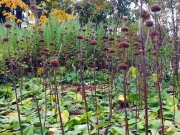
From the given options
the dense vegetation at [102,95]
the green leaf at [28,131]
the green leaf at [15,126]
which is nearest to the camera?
the dense vegetation at [102,95]

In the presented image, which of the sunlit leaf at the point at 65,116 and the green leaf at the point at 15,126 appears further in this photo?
the sunlit leaf at the point at 65,116

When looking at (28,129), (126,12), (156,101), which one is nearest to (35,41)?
(156,101)

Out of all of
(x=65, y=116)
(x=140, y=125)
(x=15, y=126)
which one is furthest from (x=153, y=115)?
(x=15, y=126)

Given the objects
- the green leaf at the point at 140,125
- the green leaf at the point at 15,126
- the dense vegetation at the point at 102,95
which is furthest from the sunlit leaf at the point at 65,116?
the green leaf at the point at 140,125

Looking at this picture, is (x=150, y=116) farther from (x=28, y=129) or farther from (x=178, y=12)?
(x=178, y=12)

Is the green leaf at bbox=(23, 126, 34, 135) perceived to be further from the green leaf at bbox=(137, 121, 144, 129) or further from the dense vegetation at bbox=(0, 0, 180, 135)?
the green leaf at bbox=(137, 121, 144, 129)

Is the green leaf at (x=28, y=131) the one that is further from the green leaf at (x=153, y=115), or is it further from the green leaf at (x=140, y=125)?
the green leaf at (x=153, y=115)

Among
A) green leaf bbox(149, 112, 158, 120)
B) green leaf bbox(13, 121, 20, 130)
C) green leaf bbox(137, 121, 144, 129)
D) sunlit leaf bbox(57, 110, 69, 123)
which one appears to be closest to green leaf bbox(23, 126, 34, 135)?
green leaf bbox(13, 121, 20, 130)

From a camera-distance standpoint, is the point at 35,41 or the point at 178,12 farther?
the point at 35,41

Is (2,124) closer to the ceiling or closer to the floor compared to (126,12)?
closer to the floor

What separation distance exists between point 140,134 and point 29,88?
202 cm

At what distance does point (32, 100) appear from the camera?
3.35m

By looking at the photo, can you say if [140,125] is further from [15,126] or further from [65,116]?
[15,126]

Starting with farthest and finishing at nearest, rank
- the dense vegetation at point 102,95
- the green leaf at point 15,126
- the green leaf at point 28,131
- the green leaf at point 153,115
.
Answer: the green leaf at point 153,115 → the green leaf at point 15,126 → the green leaf at point 28,131 → the dense vegetation at point 102,95
